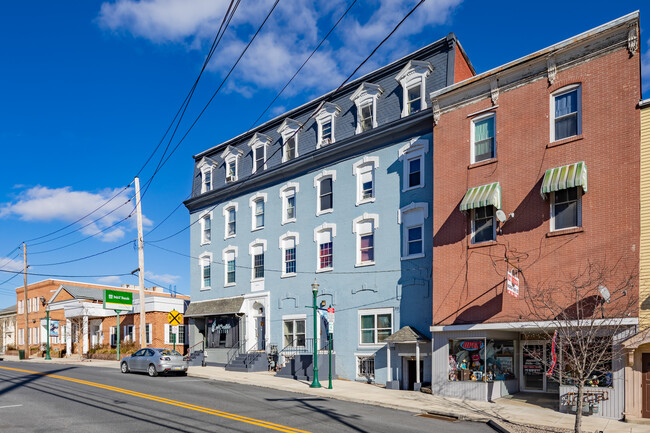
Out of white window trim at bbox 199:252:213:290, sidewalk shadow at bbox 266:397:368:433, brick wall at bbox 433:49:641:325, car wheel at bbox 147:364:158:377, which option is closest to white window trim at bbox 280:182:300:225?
white window trim at bbox 199:252:213:290

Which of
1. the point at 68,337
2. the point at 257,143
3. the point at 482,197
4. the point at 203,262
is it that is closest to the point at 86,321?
the point at 68,337

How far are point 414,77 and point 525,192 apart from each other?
27.5ft

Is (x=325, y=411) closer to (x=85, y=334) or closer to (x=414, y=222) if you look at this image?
(x=414, y=222)

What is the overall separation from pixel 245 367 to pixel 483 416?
51.0 ft

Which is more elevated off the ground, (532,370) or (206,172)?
(206,172)

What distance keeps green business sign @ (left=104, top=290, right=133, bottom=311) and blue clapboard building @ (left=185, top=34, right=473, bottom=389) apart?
7091 millimetres

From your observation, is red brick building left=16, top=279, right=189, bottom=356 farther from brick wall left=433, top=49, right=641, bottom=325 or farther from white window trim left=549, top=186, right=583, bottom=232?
white window trim left=549, top=186, right=583, bottom=232

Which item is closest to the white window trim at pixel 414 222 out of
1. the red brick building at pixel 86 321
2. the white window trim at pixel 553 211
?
the white window trim at pixel 553 211

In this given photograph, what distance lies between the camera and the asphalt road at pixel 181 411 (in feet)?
44.4

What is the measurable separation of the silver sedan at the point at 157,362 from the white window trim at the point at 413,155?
43.4 ft

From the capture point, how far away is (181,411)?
1562 cm

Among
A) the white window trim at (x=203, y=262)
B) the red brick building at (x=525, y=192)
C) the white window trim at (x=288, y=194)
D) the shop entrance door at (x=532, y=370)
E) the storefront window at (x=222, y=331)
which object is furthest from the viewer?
the white window trim at (x=203, y=262)

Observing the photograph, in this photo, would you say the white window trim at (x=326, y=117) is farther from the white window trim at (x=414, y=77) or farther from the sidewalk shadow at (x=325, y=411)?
the sidewalk shadow at (x=325, y=411)

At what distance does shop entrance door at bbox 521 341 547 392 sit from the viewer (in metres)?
20.0
